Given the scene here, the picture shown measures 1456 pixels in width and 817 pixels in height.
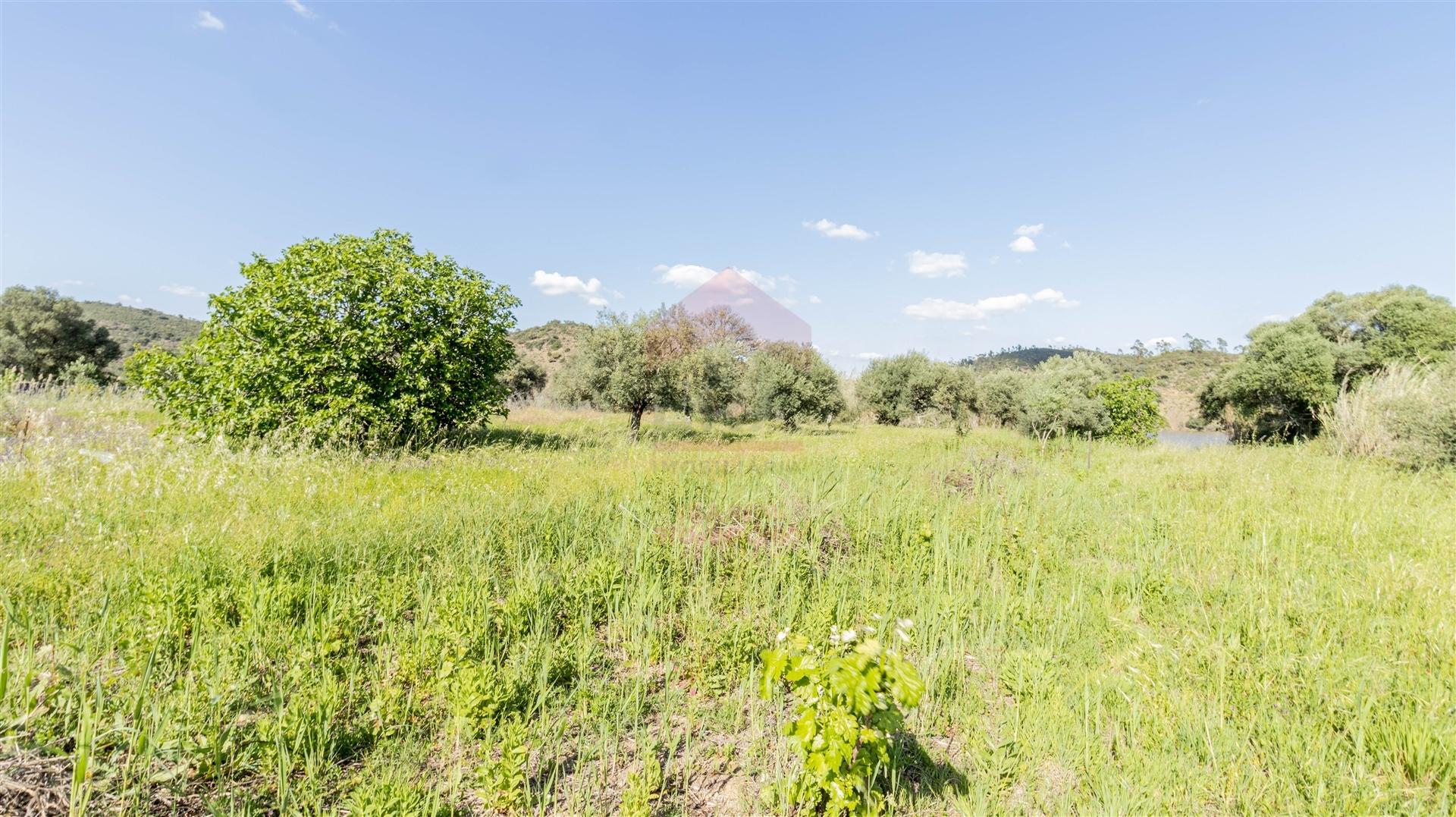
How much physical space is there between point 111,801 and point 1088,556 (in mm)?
A: 7656

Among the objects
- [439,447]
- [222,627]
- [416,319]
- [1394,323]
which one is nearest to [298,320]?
[416,319]

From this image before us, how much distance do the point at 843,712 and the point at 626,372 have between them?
19.3m

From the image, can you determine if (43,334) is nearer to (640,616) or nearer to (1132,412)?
(640,616)

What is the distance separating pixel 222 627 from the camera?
130 inches

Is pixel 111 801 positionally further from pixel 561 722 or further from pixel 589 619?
pixel 589 619

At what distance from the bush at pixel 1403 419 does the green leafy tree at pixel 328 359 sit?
61.8 ft

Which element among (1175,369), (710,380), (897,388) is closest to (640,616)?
(710,380)

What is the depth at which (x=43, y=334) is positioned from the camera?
33.0 meters

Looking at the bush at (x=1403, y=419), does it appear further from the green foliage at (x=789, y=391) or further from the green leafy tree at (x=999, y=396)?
the green leafy tree at (x=999, y=396)

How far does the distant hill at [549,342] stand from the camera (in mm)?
55938

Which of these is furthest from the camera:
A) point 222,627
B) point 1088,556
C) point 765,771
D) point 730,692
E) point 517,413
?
point 517,413

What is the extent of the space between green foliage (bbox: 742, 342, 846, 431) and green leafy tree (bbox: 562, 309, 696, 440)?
719 cm

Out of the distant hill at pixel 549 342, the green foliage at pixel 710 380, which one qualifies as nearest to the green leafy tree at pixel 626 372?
the green foliage at pixel 710 380

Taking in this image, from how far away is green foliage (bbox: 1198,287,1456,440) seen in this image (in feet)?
90.6
